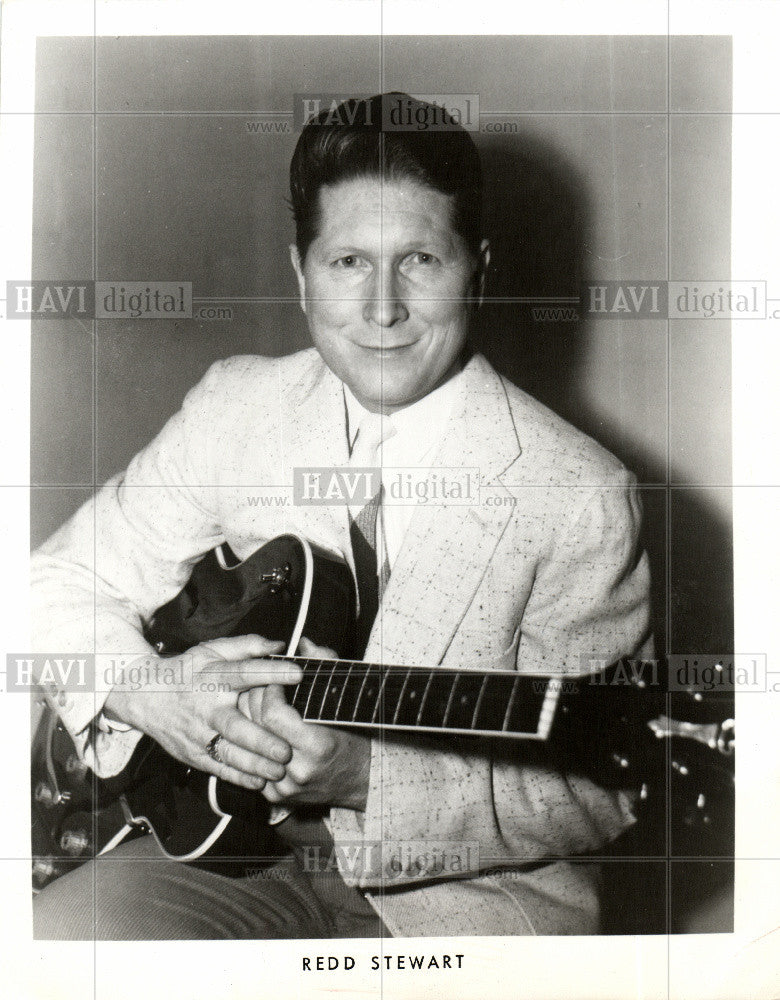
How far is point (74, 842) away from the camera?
1068 millimetres

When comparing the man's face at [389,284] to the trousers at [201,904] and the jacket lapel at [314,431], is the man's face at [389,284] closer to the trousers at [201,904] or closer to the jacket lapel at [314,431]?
the jacket lapel at [314,431]

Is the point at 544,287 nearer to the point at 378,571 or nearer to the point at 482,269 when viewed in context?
the point at 482,269

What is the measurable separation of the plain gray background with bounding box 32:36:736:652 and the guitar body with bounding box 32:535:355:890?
20 centimetres

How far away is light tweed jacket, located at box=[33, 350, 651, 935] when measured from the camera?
103 cm

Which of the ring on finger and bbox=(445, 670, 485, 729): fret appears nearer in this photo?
bbox=(445, 670, 485, 729): fret

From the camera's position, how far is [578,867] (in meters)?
1.05

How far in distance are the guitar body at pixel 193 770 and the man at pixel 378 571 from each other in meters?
0.02

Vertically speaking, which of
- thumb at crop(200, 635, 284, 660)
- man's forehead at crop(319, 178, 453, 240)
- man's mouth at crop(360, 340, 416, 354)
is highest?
man's forehead at crop(319, 178, 453, 240)

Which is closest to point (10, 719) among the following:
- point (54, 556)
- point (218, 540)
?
point (54, 556)

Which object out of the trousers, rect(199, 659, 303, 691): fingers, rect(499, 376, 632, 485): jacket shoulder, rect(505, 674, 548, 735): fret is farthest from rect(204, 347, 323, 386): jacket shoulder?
the trousers

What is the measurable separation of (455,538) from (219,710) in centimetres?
34

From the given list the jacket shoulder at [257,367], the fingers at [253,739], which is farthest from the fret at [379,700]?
the jacket shoulder at [257,367]

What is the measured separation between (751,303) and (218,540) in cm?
70

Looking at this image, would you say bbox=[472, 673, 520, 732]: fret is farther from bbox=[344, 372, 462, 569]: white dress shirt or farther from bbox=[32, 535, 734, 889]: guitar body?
bbox=[344, 372, 462, 569]: white dress shirt
